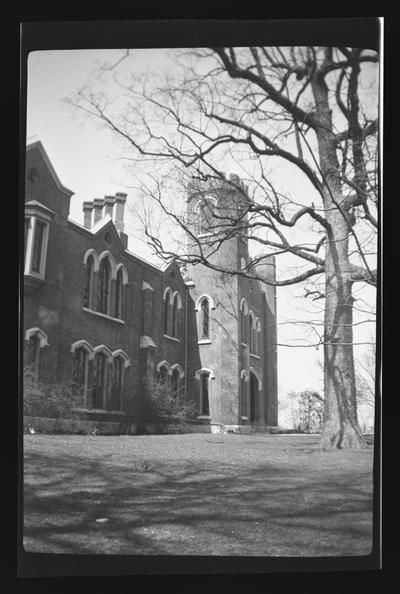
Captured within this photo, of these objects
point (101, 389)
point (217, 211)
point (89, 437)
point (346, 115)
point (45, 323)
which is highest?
point (346, 115)

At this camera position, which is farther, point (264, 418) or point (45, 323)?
point (264, 418)

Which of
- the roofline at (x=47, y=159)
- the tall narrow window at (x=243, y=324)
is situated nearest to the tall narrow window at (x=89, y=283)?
the roofline at (x=47, y=159)

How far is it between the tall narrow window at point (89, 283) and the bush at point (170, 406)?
0.88 m

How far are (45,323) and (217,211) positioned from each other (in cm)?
179

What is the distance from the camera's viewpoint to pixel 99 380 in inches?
198

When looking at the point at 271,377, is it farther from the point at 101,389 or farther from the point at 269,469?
the point at 101,389

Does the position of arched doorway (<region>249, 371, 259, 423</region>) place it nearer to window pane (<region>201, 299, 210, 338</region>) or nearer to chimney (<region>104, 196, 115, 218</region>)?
window pane (<region>201, 299, 210, 338</region>)

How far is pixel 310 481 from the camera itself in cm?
491

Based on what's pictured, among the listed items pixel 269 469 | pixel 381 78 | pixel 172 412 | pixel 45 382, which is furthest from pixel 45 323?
pixel 381 78

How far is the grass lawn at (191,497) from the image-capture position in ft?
15.1

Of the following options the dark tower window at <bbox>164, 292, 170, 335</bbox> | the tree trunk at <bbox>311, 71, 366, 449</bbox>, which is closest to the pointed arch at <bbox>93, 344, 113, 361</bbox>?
the dark tower window at <bbox>164, 292, 170, 335</bbox>

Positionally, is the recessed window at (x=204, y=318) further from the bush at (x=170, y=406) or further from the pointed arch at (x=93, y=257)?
the pointed arch at (x=93, y=257)

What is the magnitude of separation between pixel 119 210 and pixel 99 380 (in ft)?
4.66

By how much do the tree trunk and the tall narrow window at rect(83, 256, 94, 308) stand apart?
2.00m
